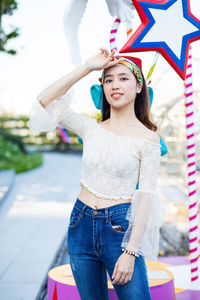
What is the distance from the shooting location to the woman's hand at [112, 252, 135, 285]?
1.70 metres

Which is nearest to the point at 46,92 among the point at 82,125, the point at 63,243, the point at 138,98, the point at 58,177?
the point at 82,125

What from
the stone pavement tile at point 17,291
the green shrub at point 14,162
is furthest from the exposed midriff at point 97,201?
the green shrub at point 14,162

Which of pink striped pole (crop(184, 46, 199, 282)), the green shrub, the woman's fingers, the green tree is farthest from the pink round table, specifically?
the green shrub

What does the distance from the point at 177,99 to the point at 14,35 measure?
567 cm

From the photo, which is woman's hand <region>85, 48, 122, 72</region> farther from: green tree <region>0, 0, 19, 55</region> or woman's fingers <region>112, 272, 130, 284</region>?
green tree <region>0, 0, 19, 55</region>

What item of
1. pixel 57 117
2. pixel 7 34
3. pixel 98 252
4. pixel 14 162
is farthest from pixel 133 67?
pixel 14 162

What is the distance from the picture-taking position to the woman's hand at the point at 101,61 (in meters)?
1.92

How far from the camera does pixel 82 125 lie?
2.08m

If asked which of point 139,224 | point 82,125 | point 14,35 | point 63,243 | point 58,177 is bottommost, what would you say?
point 58,177

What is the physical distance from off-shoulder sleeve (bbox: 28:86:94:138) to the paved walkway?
→ 6.69 feet

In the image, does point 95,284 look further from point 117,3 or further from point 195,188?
point 117,3

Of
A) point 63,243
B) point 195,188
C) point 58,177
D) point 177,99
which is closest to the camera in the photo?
point 195,188

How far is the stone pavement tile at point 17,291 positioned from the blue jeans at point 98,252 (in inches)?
70.1

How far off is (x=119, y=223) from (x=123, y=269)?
0.21m
